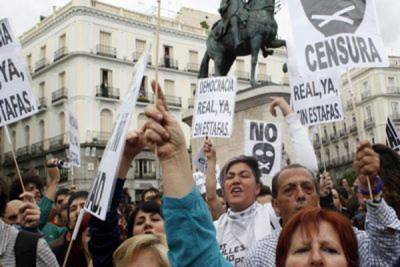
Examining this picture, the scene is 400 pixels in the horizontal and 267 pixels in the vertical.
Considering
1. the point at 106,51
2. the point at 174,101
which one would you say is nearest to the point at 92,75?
the point at 106,51

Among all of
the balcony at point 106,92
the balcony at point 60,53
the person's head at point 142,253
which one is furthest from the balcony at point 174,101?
the person's head at point 142,253

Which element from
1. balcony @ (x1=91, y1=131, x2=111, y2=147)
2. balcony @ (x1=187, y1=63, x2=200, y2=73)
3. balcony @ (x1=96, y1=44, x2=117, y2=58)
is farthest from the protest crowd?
balcony @ (x1=187, y1=63, x2=200, y2=73)

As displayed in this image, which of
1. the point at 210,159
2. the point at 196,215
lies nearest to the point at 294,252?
the point at 196,215

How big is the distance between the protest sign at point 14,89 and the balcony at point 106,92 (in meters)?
32.4

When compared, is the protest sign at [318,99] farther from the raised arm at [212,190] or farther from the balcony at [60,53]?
the balcony at [60,53]

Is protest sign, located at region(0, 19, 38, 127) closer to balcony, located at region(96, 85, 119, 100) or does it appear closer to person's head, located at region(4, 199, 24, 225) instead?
person's head, located at region(4, 199, 24, 225)

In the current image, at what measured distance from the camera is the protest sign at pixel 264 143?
6289mm

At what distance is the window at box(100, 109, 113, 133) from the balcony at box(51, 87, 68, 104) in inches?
109

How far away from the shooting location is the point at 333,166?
166 ft

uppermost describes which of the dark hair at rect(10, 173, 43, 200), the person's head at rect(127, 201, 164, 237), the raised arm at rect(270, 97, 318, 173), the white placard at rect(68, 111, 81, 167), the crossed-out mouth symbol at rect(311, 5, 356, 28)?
the crossed-out mouth symbol at rect(311, 5, 356, 28)

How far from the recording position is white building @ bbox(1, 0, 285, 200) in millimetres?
36312

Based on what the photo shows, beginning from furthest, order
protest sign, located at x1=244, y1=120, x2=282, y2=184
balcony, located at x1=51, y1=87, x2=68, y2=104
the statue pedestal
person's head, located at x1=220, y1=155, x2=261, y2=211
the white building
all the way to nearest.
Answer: balcony, located at x1=51, y1=87, x2=68, y2=104
the white building
the statue pedestal
protest sign, located at x1=244, y1=120, x2=282, y2=184
person's head, located at x1=220, y1=155, x2=261, y2=211

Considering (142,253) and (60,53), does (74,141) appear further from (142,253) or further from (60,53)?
(60,53)

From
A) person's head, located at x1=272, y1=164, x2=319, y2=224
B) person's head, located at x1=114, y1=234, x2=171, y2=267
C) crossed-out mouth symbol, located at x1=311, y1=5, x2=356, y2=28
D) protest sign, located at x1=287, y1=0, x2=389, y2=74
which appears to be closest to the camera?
person's head, located at x1=114, y1=234, x2=171, y2=267
